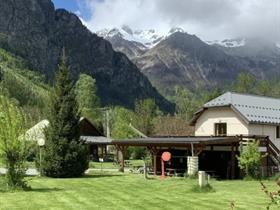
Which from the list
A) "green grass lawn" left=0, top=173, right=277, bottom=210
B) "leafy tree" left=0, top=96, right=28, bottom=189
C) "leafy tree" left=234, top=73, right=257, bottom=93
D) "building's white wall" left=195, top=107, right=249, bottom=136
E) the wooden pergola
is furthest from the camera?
"leafy tree" left=234, top=73, right=257, bottom=93

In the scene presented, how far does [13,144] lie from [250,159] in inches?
671

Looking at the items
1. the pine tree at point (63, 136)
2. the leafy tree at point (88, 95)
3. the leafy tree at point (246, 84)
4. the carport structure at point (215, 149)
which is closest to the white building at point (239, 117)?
the carport structure at point (215, 149)

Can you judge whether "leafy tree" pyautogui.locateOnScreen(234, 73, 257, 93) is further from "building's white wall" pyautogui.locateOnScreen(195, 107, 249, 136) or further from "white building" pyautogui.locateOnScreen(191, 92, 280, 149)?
"building's white wall" pyautogui.locateOnScreen(195, 107, 249, 136)

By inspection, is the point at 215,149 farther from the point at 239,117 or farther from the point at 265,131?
the point at 265,131

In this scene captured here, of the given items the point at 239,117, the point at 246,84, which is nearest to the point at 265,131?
the point at 239,117

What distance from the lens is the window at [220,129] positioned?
1741 inches

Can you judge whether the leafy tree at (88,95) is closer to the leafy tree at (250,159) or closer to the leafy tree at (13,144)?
the leafy tree at (250,159)

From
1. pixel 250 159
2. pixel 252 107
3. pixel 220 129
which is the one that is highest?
pixel 252 107

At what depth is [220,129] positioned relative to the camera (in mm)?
44781

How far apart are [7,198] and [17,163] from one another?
355 cm

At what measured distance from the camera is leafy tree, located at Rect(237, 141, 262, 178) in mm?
36934

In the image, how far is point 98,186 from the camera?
31.6m

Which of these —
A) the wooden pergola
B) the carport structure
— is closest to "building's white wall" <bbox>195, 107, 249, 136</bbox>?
the wooden pergola

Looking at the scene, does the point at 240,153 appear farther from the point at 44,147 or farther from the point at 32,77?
the point at 32,77
